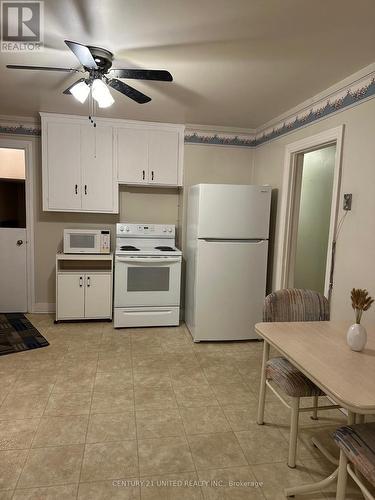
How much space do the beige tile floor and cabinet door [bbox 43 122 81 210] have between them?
1567 millimetres

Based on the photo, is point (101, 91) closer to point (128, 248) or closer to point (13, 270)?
point (128, 248)

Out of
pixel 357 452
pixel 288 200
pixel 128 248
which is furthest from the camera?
pixel 128 248

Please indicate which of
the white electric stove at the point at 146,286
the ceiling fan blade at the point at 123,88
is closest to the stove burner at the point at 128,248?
the white electric stove at the point at 146,286

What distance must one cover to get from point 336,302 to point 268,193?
1.32 metres

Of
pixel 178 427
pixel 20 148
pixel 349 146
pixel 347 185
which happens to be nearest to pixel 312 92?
pixel 349 146

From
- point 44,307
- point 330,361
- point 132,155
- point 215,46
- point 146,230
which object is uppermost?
point 215,46

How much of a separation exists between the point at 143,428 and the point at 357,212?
2.03 m

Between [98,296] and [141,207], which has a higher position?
[141,207]

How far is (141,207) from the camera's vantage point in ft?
13.8

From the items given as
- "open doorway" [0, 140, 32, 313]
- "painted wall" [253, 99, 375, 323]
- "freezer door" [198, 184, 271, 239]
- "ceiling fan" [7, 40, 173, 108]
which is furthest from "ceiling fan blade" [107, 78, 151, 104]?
"open doorway" [0, 140, 32, 313]

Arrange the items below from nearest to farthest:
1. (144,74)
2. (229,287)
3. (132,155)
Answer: (144,74)
(229,287)
(132,155)

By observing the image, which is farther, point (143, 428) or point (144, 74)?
point (143, 428)

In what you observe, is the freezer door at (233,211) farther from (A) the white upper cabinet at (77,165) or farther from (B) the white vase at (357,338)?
(B) the white vase at (357,338)

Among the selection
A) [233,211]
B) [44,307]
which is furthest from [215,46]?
[44,307]
